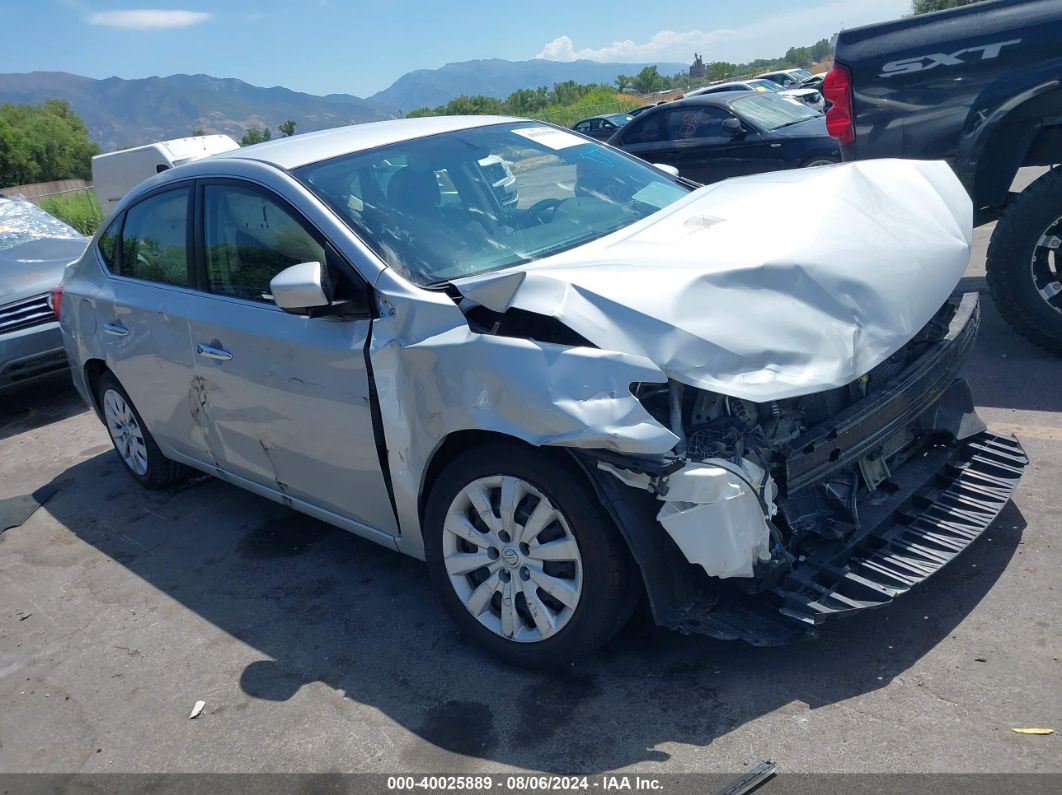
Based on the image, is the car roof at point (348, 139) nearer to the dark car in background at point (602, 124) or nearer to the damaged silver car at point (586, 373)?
the damaged silver car at point (586, 373)

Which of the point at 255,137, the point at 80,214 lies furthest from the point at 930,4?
the point at 80,214

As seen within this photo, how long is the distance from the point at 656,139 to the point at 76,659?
384 inches

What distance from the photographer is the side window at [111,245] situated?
16.6ft

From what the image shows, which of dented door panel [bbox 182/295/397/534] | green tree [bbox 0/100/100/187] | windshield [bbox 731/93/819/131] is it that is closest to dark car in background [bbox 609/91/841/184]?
windshield [bbox 731/93/819/131]

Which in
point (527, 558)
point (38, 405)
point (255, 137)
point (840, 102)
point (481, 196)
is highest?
point (840, 102)

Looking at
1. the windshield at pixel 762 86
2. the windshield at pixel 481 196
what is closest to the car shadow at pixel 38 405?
the windshield at pixel 481 196

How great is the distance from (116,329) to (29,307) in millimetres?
3355

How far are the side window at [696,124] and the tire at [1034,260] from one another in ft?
20.6

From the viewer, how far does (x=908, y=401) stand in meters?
3.17

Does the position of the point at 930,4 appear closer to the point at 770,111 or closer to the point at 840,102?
the point at 770,111

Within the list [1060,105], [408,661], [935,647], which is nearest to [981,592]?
[935,647]

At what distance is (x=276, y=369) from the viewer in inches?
145

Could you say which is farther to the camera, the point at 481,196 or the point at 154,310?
the point at 154,310

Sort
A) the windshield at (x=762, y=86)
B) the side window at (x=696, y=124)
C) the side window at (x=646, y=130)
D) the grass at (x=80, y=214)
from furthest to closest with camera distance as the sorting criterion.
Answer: the grass at (x=80, y=214)
the windshield at (x=762, y=86)
the side window at (x=646, y=130)
the side window at (x=696, y=124)
